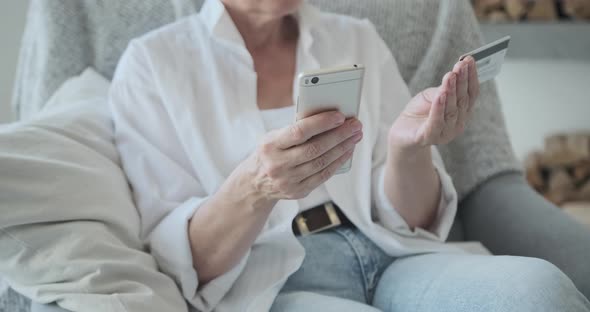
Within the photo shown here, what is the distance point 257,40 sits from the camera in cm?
101

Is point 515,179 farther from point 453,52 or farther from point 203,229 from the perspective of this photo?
point 203,229

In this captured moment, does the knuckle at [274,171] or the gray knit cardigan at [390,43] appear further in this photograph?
the gray knit cardigan at [390,43]

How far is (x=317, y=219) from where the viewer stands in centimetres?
94

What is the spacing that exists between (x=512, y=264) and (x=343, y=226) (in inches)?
11.7

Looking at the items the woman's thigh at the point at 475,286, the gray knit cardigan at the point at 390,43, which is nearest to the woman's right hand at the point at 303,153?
the woman's thigh at the point at 475,286

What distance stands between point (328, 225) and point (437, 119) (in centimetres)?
28

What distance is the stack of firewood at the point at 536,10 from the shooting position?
5.98 ft

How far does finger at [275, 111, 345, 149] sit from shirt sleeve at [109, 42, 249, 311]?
0.23 m

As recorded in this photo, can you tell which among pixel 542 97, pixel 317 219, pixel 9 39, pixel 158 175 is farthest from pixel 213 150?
pixel 542 97

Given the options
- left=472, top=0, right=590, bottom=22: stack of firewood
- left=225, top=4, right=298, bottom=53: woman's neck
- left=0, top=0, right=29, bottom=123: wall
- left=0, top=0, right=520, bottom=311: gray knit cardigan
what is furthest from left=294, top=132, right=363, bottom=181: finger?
left=472, top=0, right=590, bottom=22: stack of firewood

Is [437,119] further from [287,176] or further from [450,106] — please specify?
[287,176]

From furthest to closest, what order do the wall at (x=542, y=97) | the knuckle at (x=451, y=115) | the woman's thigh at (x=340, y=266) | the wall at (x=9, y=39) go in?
the wall at (x=542, y=97)
the wall at (x=9, y=39)
the woman's thigh at (x=340, y=266)
the knuckle at (x=451, y=115)

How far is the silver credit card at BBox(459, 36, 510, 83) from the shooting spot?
0.71 metres

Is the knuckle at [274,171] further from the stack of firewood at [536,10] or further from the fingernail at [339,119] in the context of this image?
the stack of firewood at [536,10]
